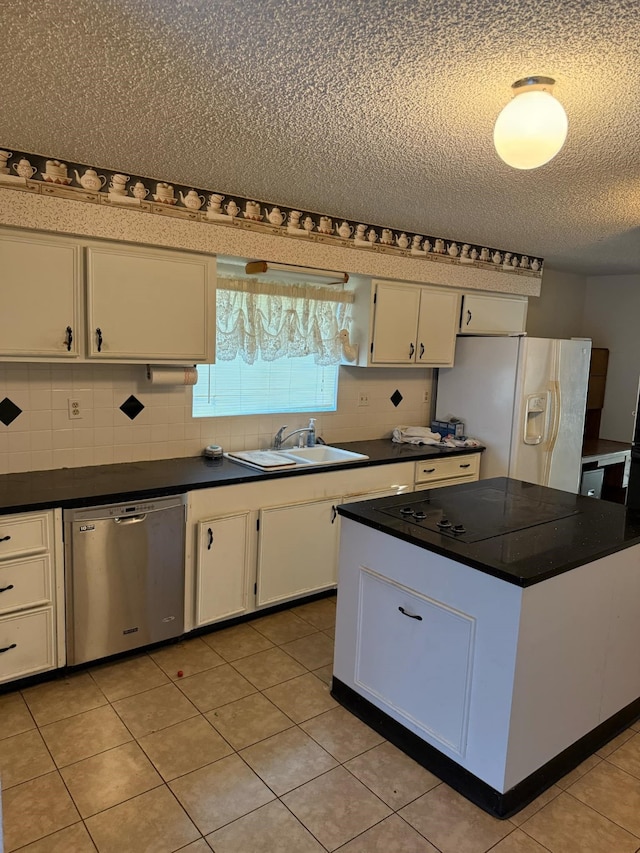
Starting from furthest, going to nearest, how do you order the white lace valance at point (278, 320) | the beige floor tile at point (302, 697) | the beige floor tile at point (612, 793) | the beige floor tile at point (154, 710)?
the white lace valance at point (278, 320)
the beige floor tile at point (302, 697)
the beige floor tile at point (154, 710)
the beige floor tile at point (612, 793)

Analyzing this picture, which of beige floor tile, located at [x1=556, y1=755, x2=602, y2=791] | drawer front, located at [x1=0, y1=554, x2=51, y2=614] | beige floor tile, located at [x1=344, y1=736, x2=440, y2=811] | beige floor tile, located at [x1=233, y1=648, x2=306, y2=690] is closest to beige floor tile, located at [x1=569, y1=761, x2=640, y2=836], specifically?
beige floor tile, located at [x1=556, y1=755, x2=602, y2=791]

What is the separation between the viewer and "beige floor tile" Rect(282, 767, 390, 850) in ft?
6.28

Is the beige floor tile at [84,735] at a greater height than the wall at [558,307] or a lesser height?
lesser

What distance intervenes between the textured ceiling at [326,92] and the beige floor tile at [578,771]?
2.33m

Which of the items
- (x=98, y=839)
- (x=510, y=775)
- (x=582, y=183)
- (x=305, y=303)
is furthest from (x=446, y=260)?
(x=98, y=839)

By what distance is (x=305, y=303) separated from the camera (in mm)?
3768

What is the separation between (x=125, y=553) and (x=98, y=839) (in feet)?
3.81

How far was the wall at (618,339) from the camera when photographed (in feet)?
17.4

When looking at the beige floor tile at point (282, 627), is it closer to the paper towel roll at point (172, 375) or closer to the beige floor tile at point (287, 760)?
the beige floor tile at point (287, 760)

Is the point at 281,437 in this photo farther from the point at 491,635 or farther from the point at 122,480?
the point at 491,635

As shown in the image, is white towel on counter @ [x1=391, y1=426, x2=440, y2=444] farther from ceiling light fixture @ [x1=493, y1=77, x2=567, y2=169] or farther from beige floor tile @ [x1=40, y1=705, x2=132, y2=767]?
ceiling light fixture @ [x1=493, y1=77, x2=567, y2=169]

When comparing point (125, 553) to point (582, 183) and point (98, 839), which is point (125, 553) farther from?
point (582, 183)

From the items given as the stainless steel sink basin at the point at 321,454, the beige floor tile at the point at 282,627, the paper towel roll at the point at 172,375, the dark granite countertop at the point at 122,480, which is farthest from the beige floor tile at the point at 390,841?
the paper towel roll at the point at 172,375

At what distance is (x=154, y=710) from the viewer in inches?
98.6
